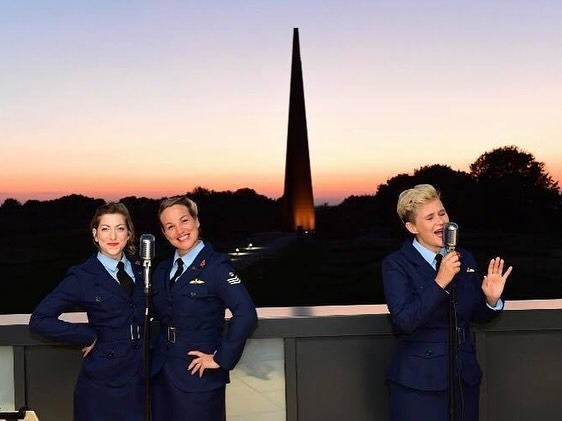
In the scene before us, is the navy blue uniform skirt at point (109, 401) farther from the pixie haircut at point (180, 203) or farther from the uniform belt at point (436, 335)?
the uniform belt at point (436, 335)

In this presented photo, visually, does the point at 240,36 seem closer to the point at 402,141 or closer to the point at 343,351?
the point at 402,141

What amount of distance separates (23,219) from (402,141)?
74.3ft

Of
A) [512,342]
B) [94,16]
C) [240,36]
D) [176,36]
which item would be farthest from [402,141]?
[512,342]

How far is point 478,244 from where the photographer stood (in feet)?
141

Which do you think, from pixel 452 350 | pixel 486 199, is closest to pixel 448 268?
pixel 452 350

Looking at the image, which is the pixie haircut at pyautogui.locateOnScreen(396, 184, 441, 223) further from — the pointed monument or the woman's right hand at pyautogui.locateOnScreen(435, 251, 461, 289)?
the pointed monument

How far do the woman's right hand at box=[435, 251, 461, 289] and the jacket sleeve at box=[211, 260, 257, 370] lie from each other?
60 centimetres

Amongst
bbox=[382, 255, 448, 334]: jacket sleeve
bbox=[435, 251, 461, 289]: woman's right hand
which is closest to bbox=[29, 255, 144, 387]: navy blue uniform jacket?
bbox=[382, 255, 448, 334]: jacket sleeve

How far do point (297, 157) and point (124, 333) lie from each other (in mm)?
33050

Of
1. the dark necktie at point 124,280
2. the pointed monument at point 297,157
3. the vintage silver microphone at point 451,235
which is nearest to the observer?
the vintage silver microphone at point 451,235

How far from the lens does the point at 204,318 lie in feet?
7.60

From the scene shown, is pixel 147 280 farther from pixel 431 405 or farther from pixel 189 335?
pixel 431 405

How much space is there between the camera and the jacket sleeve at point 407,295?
6.73 ft

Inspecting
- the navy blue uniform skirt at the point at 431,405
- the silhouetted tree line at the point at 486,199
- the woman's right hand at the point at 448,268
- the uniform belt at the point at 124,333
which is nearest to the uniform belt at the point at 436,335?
the navy blue uniform skirt at the point at 431,405
